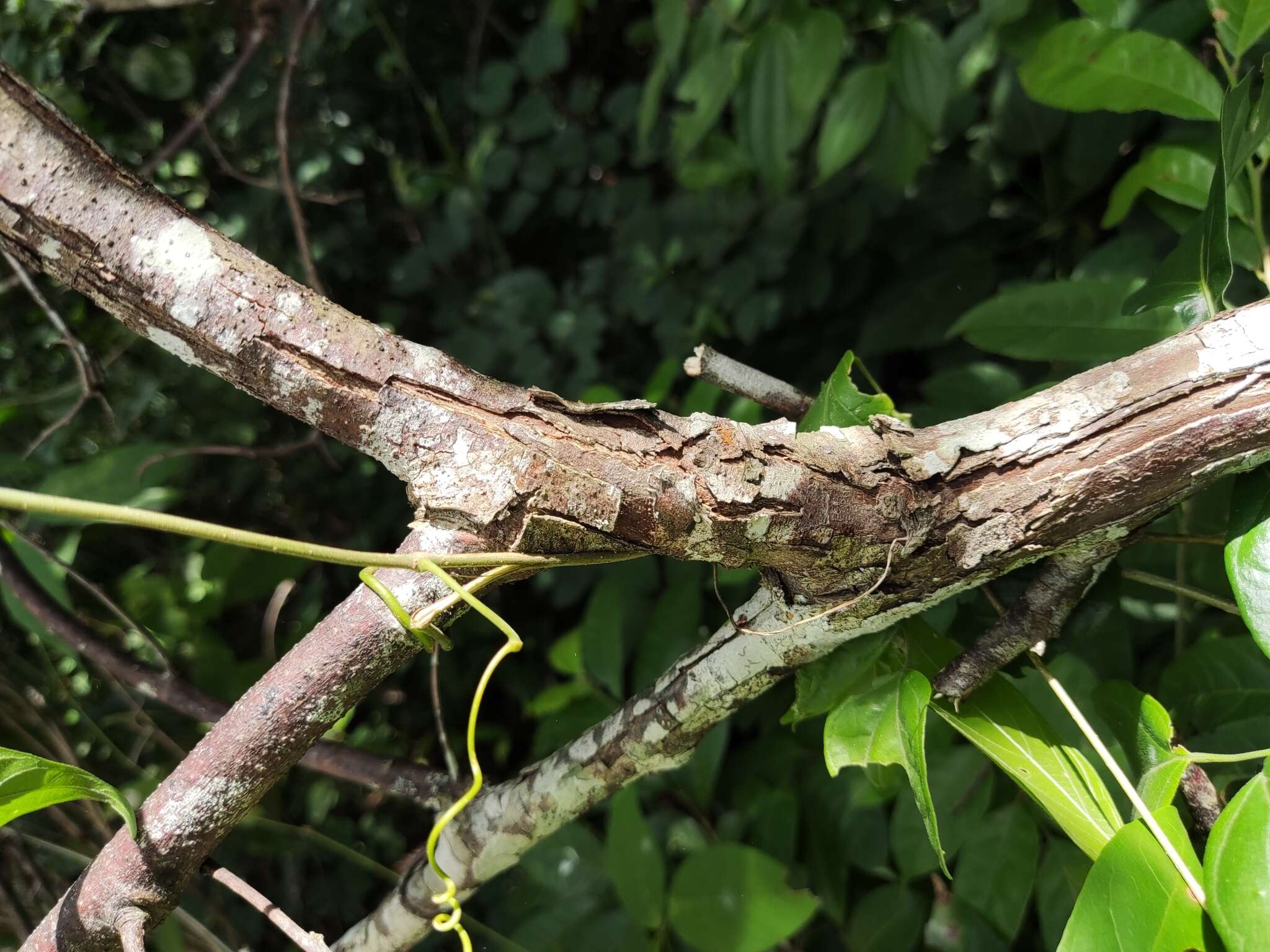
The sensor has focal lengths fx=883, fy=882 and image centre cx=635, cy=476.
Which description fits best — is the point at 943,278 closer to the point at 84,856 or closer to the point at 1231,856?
the point at 1231,856

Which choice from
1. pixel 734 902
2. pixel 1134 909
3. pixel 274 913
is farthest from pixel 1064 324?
pixel 274 913

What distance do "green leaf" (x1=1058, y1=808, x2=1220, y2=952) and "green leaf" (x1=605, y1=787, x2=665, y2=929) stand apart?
1.79ft

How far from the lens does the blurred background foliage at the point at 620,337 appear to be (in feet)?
2.89

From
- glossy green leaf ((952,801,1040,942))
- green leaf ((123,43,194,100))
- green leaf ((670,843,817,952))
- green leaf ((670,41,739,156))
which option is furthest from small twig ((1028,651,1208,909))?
green leaf ((123,43,194,100))

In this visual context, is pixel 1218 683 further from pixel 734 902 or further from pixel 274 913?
pixel 274 913

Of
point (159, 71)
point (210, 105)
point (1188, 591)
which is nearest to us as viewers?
point (1188, 591)

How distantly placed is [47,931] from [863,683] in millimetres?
569

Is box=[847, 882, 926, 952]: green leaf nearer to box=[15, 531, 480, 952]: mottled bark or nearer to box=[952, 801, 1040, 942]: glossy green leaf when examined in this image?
box=[952, 801, 1040, 942]: glossy green leaf

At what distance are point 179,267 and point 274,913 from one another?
0.40 m

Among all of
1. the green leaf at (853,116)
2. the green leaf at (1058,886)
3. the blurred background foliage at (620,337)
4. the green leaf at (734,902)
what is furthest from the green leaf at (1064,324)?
the green leaf at (734,902)

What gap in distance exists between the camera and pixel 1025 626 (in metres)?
0.62

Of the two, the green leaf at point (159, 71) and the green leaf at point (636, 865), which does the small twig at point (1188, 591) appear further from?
the green leaf at point (159, 71)

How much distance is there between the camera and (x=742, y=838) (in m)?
1.09

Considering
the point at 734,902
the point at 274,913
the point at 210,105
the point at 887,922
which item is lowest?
the point at 887,922
